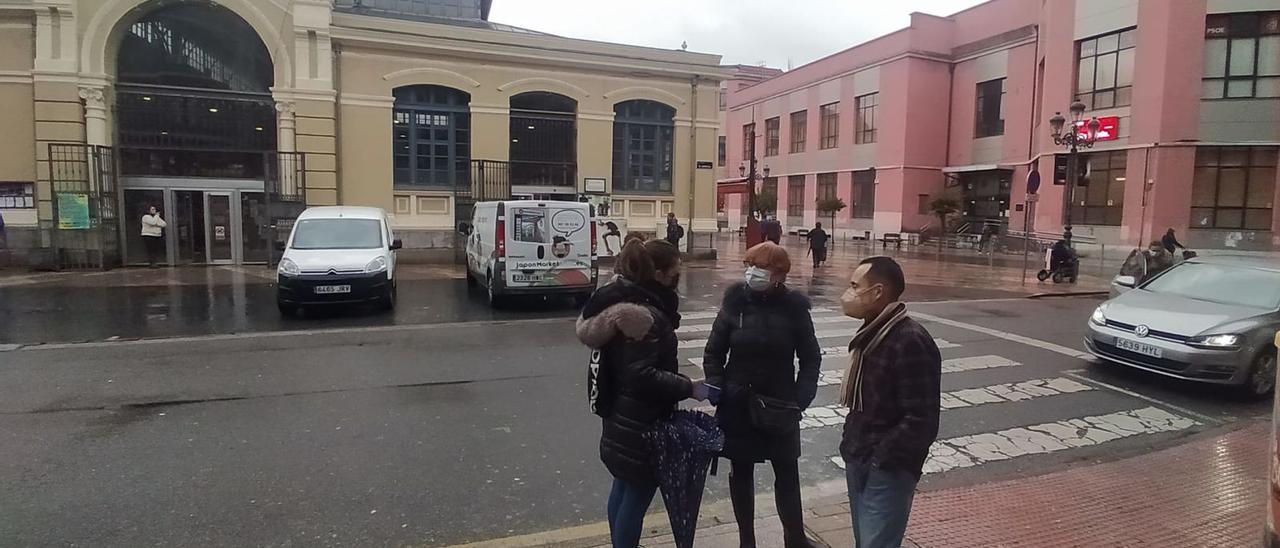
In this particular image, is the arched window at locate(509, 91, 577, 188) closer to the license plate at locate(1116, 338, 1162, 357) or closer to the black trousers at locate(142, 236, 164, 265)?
the black trousers at locate(142, 236, 164, 265)

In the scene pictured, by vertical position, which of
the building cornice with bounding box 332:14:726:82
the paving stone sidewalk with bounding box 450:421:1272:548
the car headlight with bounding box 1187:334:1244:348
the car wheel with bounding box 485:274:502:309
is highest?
the building cornice with bounding box 332:14:726:82

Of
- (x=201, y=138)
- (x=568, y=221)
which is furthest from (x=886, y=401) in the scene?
(x=201, y=138)

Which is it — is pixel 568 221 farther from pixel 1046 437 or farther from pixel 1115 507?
pixel 1115 507

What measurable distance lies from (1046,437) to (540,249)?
872cm

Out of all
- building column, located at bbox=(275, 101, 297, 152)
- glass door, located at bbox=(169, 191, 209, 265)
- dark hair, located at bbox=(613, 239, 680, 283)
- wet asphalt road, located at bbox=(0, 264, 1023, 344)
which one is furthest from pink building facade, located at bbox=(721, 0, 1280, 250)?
glass door, located at bbox=(169, 191, 209, 265)

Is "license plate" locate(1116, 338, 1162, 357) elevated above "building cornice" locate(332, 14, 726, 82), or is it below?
below

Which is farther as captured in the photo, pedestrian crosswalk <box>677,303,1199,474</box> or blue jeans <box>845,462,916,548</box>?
pedestrian crosswalk <box>677,303,1199,474</box>

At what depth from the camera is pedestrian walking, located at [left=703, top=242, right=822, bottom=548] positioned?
3494 millimetres

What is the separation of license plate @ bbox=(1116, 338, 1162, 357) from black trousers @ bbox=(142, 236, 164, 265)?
21.2m

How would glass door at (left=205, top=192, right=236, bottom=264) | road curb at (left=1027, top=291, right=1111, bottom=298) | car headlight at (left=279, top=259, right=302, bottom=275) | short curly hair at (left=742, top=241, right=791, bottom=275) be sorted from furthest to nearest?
glass door at (left=205, top=192, right=236, bottom=264), road curb at (left=1027, top=291, right=1111, bottom=298), car headlight at (left=279, top=259, right=302, bottom=275), short curly hair at (left=742, top=241, right=791, bottom=275)

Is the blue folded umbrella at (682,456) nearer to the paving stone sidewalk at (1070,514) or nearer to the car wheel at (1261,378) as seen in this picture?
the paving stone sidewalk at (1070,514)

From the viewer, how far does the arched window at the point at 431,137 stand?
21188 mm

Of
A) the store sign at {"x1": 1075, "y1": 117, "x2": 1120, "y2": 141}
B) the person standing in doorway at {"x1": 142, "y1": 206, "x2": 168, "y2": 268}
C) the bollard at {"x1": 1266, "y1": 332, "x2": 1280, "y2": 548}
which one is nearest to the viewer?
the bollard at {"x1": 1266, "y1": 332, "x2": 1280, "y2": 548}

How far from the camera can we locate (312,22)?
19438 mm
